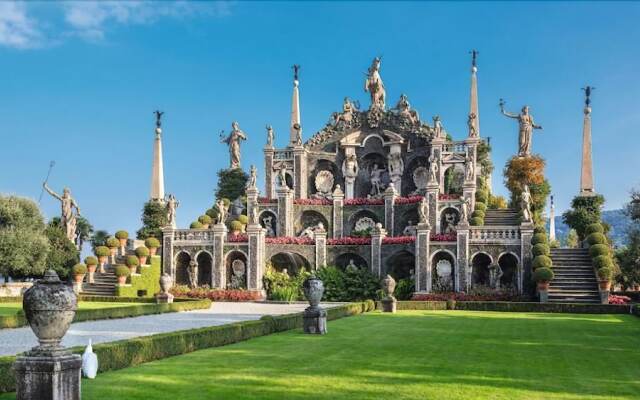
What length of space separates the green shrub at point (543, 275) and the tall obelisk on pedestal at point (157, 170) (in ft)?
119

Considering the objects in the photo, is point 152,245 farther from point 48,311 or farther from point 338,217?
point 48,311

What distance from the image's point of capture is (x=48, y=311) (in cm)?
1145

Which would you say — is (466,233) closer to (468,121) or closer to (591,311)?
(591,311)

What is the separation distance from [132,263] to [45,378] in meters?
40.0

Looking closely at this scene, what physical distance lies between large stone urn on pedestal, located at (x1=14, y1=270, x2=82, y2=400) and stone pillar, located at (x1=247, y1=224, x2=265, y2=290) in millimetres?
38402

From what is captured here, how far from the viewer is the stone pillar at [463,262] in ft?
151

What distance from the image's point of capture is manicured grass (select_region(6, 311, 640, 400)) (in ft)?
41.2

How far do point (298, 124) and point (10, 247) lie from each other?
27.0 m

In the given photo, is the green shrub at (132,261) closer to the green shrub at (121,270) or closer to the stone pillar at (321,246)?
the green shrub at (121,270)

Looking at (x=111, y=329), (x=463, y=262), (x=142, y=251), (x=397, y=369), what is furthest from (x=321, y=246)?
(x=397, y=369)

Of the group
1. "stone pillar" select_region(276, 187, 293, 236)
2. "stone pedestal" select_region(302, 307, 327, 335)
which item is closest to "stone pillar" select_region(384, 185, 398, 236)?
"stone pillar" select_region(276, 187, 293, 236)

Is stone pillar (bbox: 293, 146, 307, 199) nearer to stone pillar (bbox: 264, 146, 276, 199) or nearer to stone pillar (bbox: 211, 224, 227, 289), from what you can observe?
stone pillar (bbox: 264, 146, 276, 199)

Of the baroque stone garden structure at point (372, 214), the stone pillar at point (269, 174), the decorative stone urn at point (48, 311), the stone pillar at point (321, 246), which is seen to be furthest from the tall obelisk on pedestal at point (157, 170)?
the decorative stone urn at point (48, 311)

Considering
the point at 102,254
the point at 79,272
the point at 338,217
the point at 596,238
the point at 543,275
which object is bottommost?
the point at 79,272
